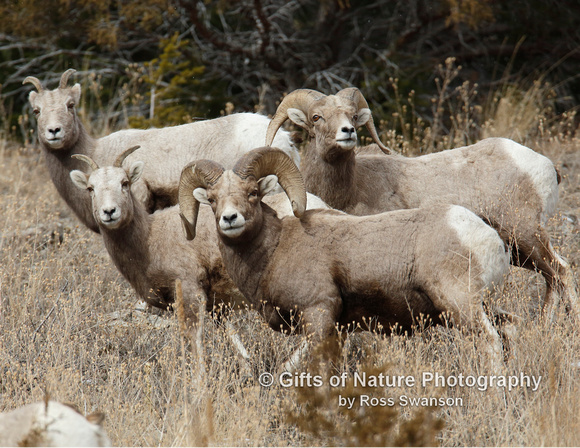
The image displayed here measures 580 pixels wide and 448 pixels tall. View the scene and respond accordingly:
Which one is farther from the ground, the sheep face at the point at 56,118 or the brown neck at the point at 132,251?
the sheep face at the point at 56,118

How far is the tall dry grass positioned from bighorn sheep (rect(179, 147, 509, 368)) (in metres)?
0.31

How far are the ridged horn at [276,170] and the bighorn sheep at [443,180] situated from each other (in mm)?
1003

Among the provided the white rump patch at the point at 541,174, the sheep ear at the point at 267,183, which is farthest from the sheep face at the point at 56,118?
the white rump patch at the point at 541,174

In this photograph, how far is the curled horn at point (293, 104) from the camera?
306 inches

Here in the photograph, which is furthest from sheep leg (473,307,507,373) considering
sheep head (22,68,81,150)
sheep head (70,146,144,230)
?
sheep head (22,68,81,150)

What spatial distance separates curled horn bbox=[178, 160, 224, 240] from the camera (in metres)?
6.23

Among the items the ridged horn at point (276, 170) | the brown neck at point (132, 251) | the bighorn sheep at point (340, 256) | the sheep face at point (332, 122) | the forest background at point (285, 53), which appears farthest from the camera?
the forest background at point (285, 53)

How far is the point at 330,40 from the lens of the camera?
14.8 metres

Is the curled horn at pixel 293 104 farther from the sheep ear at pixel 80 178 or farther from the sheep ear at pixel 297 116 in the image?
the sheep ear at pixel 80 178

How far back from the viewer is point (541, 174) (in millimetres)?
7586

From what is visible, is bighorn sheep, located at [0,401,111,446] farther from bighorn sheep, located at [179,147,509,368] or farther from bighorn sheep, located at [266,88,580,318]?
bighorn sheep, located at [266,88,580,318]

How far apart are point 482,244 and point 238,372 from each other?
2609 millimetres

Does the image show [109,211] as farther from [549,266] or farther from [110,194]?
[549,266]

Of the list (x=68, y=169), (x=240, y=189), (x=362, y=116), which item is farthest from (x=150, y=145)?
(x=240, y=189)
